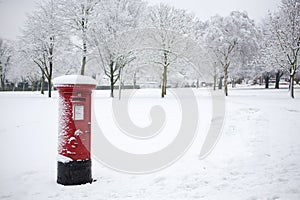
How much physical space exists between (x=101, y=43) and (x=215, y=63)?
547 inches

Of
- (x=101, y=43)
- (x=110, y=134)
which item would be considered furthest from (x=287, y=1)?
(x=110, y=134)

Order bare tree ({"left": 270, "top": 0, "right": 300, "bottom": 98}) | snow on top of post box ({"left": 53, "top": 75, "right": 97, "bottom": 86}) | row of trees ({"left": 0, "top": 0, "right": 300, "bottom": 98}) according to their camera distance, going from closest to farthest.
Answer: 1. snow on top of post box ({"left": 53, "top": 75, "right": 97, "bottom": 86})
2. bare tree ({"left": 270, "top": 0, "right": 300, "bottom": 98})
3. row of trees ({"left": 0, "top": 0, "right": 300, "bottom": 98})

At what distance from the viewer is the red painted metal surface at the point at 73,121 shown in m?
4.56

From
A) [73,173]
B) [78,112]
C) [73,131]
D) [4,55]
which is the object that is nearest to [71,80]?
[78,112]

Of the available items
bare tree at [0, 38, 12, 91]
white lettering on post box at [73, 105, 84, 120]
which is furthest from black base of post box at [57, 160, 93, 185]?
bare tree at [0, 38, 12, 91]

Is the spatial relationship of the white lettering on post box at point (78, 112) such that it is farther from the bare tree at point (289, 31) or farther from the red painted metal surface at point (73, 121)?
the bare tree at point (289, 31)

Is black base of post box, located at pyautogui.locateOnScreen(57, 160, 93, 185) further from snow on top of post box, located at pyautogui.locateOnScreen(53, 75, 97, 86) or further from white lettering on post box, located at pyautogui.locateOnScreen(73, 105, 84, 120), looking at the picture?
snow on top of post box, located at pyautogui.locateOnScreen(53, 75, 97, 86)

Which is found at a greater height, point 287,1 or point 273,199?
point 287,1

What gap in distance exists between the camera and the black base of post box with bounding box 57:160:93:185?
460 cm

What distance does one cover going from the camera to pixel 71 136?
458 centimetres

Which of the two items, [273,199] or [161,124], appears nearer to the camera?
[273,199]

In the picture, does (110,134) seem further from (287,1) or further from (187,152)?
(287,1)

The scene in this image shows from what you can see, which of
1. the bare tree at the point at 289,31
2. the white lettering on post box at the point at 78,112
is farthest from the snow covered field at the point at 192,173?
the bare tree at the point at 289,31

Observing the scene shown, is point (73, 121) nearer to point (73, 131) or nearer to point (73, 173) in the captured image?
point (73, 131)
